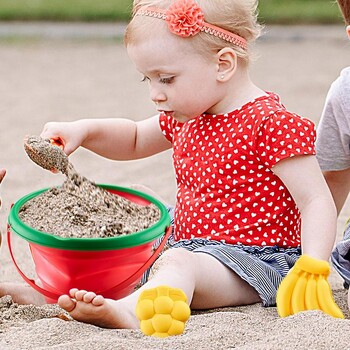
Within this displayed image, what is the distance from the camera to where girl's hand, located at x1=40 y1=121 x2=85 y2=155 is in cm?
190

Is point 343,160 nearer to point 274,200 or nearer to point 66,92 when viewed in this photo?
point 274,200

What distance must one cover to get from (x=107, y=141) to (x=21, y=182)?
0.87 m

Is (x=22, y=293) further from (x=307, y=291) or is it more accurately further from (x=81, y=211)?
(x=307, y=291)

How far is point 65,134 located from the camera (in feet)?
6.32

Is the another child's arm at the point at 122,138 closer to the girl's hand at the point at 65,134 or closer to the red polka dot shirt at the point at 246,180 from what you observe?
the girl's hand at the point at 65,134

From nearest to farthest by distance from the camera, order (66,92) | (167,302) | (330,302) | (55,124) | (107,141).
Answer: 1. (167,302)
2. (330,302)
3. (55,124)
4. (107,141)
5. (66,92)

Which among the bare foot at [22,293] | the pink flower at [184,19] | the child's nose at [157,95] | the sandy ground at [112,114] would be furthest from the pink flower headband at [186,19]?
the bare foot at [22,293]

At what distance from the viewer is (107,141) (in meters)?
2.05

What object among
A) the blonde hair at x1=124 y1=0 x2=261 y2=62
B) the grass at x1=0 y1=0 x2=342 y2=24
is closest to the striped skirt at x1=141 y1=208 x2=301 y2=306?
the blonde hair at x1=124 y1=0 x2=261 y2=62

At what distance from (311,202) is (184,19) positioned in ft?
1.46

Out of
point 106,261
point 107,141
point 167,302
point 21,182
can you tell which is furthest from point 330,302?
point 21,182

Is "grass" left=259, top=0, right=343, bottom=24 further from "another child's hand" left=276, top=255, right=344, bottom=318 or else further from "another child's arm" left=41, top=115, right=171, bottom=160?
"another child's hand" left=276, top=255, right=344, bottom=318

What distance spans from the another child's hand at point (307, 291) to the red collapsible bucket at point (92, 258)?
274 millimetres

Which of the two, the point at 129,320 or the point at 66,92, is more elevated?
the point at 129,320
